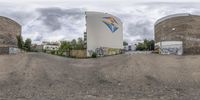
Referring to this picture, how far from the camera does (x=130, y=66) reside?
84.5 feet

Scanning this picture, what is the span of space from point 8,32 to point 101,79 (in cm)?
3112

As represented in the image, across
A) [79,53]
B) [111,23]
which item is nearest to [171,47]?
[79,53]

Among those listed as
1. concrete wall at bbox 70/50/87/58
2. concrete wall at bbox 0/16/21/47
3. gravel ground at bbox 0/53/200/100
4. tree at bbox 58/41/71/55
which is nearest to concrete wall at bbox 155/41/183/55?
concrete wall at bbox 70/50/87/58

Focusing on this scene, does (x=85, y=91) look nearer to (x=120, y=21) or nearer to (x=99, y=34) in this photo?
(x=99, y=34)

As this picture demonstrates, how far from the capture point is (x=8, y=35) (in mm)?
46844

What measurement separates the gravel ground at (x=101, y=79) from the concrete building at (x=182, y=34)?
15684 mm

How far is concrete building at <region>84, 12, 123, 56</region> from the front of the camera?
52.6 meters

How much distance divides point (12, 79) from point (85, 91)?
7302mm

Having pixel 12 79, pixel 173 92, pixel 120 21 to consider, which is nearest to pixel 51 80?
pixel 12 79

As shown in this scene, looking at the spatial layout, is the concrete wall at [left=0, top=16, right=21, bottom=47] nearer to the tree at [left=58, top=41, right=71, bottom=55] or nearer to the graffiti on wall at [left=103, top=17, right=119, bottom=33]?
the tree at [left=58, top=41, right=71, bottom=55]

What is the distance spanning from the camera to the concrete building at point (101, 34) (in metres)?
52.6

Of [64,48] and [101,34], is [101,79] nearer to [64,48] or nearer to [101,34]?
[101,34]

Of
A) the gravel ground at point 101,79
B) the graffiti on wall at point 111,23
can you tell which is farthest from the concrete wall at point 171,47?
the gravel ground at point 101,79

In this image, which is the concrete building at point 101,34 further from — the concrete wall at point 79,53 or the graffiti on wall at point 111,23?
the concrete wall at point 79,53
